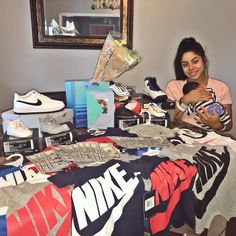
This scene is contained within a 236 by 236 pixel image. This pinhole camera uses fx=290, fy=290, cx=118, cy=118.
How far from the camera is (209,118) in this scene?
1.35m

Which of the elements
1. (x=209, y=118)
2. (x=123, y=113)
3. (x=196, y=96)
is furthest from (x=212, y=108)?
(x=123, y=113)

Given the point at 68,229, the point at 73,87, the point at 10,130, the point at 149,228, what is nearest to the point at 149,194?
the point at 149,228

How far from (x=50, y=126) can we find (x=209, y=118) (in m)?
0.75

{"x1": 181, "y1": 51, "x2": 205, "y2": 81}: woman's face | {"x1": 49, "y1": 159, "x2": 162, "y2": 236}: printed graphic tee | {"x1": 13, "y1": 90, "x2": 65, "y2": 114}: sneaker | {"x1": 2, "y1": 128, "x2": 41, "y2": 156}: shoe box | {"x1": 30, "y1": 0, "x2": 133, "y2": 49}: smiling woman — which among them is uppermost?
{"x1": 30, "y1": 0, "x2": 133, "y2": 49}: smiling woman

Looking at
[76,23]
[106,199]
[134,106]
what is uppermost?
[76,23]

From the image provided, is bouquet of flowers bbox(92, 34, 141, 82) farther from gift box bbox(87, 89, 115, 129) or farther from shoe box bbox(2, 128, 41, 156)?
shoe box bbox(2, 128, 41, 156)

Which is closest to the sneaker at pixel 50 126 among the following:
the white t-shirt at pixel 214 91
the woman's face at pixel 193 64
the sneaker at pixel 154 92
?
the sneaker at pixel 154 92

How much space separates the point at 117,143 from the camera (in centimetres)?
95

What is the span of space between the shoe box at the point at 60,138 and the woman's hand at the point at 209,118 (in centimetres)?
65

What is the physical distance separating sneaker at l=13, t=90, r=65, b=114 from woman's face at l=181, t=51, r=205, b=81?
87 centimetres

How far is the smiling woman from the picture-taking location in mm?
1765

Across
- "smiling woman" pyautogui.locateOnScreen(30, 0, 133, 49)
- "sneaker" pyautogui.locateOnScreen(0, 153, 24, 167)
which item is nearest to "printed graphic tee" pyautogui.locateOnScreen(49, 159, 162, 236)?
"sneaker" pyautogui.locateOnScreen(0, 153, 24, 167)

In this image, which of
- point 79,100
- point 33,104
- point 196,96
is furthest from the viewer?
point 196,96

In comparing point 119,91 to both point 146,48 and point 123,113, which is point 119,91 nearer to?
point 123,113
